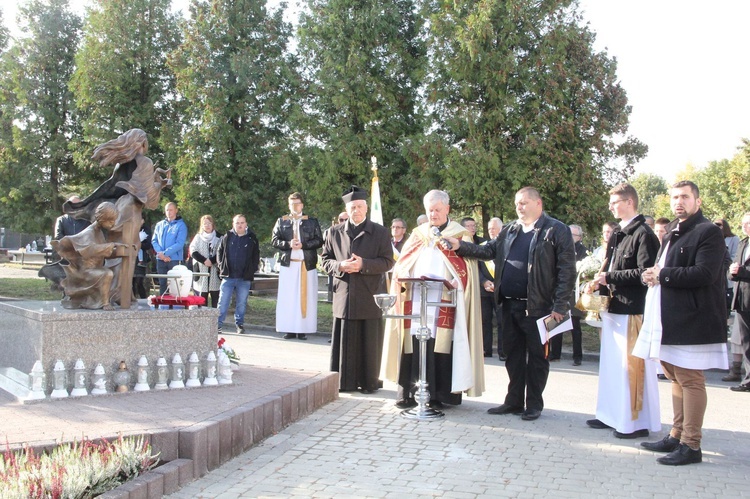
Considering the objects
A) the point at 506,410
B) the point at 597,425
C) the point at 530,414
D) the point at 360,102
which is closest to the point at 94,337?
the point at 506,410

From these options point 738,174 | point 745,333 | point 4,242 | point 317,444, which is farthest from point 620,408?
point 4,242

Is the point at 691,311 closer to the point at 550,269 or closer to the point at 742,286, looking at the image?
the point at 550,269

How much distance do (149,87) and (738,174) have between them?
35165 millimetres

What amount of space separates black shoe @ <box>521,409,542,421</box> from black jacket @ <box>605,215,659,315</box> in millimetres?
1202

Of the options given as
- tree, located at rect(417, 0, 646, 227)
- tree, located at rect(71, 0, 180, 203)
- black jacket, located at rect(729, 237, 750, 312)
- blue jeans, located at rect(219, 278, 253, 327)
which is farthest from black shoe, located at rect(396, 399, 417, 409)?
tree, located at rect(71, 0, 180, 203)

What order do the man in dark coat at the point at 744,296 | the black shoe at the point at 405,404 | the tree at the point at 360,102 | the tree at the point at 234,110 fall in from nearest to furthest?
the black shoe at the point at 405,404 < the man in dark coat at the point at 744,296 < the tree at the point at 360,102 < the tree at the point at 234,110

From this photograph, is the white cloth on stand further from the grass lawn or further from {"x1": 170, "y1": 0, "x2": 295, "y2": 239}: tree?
{"x1": 170, "y1": 0, "x2": 295, "y2": 239}: tree

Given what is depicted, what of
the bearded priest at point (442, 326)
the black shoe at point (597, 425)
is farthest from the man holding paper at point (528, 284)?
the black shoe at point (597, 425)

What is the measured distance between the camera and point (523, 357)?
6801 millimetres

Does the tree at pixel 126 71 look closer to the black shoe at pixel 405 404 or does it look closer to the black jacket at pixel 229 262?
the black jacket at pixel 229 262

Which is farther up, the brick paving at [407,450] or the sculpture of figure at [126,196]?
the sculpture of figure at [126,196]

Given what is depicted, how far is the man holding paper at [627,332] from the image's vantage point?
6.06 metres

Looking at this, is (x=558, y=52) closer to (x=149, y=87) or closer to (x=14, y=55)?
(x=149, y=87)

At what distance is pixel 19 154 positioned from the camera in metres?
29.4
